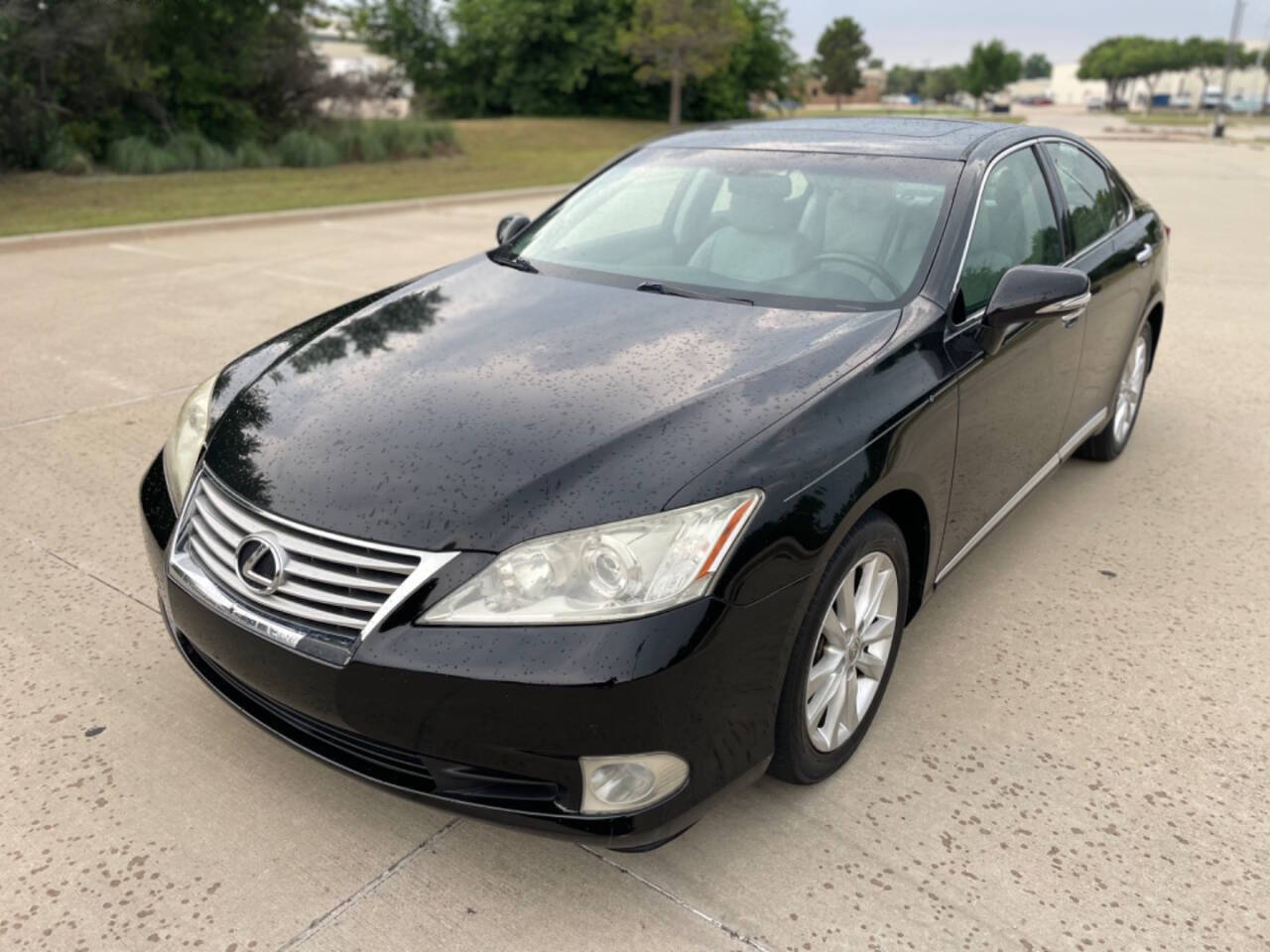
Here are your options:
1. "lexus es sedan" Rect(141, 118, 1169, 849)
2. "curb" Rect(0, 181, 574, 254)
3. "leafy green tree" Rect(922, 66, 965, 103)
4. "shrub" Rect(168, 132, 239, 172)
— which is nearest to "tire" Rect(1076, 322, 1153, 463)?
"lexus es sedan" Rect(141, 118, 1169, 849)

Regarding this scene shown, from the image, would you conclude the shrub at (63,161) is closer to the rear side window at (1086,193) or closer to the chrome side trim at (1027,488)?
the rear side window at (1086,193)

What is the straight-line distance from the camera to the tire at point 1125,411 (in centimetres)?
489

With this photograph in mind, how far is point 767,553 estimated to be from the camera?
221cm

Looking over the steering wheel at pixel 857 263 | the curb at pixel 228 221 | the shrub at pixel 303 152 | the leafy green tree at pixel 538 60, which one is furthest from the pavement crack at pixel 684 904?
the leafy green tree at pixel 538 60

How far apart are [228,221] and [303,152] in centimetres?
811

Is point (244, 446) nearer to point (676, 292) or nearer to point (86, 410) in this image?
point (676, 292)

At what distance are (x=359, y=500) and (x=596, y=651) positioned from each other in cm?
65

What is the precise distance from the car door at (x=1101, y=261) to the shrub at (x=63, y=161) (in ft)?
52.5

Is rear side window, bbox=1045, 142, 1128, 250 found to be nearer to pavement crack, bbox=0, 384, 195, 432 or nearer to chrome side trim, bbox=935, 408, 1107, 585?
chrome side trim, bbox=935, 408, 1107, 585

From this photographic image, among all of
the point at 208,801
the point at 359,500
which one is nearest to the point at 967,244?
the point at 359,500

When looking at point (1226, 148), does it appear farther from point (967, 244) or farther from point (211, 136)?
point (967, 244)

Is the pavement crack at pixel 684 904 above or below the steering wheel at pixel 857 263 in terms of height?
below

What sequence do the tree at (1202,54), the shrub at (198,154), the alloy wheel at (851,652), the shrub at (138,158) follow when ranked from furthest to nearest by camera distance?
the tree at (1202,54)
the shrub at (198,154)
the shrub at (138,158)
the alloy wheel at (851,652)

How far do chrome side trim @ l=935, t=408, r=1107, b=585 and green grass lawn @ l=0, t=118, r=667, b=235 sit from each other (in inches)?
415
